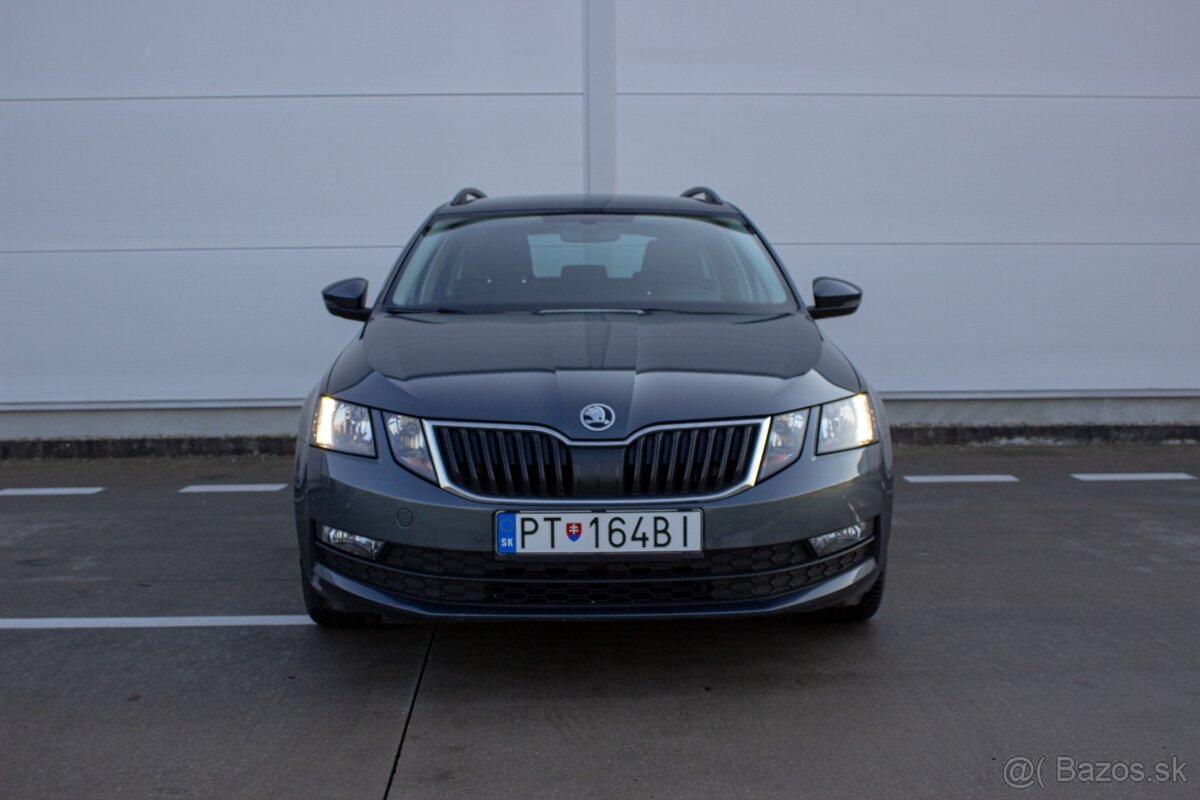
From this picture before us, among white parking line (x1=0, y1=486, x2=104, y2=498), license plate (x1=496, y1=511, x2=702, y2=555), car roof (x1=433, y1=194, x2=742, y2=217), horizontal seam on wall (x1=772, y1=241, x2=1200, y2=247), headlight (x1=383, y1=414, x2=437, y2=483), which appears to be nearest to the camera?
license plate (x1=496, y1=511, x2=702, y2=555)

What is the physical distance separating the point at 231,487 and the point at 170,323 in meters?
1.68

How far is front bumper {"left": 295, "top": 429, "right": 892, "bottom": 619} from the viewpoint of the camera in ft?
11.0

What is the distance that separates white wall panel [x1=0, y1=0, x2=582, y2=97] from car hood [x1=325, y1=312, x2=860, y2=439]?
433 cm

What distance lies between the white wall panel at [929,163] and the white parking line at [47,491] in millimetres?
3651

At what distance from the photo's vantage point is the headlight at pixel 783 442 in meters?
3.47

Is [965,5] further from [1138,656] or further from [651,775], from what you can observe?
[651,775]

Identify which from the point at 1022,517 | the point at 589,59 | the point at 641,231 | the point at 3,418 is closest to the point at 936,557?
the point at 1022,517

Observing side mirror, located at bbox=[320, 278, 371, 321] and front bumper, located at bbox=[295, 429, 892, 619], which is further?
side mirror, located at bbox=[320, 278, 371, 321]

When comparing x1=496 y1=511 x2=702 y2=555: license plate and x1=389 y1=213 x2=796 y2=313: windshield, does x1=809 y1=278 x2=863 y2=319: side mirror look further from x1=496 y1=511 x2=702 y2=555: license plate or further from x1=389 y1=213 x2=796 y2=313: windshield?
x1=496 y1=511 x2=702 y2=555: license plate

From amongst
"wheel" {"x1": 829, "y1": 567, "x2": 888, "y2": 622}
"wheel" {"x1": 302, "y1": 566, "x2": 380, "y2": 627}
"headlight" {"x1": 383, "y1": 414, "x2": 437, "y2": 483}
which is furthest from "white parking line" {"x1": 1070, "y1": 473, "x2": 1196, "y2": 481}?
"headlight" {"x1": 383, "y1": 414, "x2": 437, "y2": 483}

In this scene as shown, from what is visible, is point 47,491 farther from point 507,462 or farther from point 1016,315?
point 1016,315

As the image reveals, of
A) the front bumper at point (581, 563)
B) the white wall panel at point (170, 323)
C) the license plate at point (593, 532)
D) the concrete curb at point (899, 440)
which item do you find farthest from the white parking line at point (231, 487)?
the license plate at point (593, 532)

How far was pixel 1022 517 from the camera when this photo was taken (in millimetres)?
6098

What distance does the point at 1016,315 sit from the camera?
27.9 feet
